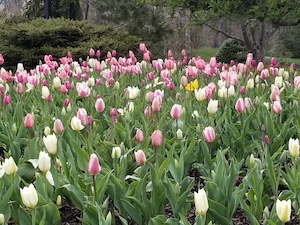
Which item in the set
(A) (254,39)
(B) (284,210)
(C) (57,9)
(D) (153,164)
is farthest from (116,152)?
(C) (57,9)

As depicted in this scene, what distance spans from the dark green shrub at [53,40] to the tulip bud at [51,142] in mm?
7659

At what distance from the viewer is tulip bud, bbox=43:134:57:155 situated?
6.21ft

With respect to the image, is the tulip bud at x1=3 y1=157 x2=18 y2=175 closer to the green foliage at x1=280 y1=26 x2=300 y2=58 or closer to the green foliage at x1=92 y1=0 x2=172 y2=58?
the green foliage at x1=92 y1=0 x2=172 y2=58

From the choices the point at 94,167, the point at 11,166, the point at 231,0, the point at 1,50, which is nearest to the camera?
the point at 94,167

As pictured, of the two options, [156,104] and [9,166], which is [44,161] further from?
[156,104]

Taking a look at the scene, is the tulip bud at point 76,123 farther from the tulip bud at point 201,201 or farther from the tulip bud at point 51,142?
the tulip bud at point 201,201

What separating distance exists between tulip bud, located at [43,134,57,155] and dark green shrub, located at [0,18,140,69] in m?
7.66

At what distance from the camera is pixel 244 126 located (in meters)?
2.48

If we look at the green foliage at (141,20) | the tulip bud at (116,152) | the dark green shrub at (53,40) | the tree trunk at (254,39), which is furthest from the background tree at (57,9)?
the tulip bud at (116,152)

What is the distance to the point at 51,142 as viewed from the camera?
6.25 ft

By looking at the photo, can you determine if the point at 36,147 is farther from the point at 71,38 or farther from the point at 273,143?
the point at 71,38

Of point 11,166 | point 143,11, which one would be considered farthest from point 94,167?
point 143,11

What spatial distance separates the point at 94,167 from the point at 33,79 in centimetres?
190

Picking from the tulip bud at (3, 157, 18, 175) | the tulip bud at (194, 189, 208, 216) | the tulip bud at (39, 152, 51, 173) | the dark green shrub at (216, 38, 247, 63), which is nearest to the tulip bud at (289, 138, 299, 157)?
the tulip bud at (194, 189, 208, 216)
